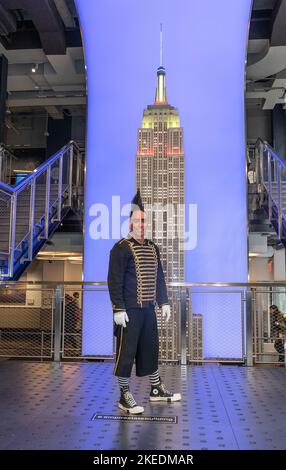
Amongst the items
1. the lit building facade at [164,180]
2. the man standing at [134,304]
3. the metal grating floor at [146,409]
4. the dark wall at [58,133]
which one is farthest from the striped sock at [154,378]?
the dark wall at [58,133]

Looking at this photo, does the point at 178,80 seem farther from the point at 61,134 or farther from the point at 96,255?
the point at 61,134

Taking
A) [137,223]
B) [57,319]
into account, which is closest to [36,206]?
[57,319]

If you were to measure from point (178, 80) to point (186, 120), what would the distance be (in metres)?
0.66

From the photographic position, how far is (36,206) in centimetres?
871

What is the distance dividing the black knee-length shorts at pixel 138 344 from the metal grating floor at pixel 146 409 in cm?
32

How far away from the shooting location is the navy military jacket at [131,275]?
3.80 meters

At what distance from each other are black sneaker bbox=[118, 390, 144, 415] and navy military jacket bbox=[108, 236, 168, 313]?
0.66m

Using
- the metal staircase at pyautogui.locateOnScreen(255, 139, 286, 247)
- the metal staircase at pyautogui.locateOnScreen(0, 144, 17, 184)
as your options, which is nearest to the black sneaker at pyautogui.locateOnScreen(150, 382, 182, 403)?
the metal staircase at pyautogui.locateOnScreen(255, 139, 286, 247)

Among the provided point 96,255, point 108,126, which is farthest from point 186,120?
point 96,255

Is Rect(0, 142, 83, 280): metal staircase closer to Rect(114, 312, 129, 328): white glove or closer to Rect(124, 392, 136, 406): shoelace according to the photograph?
Rect(114, 312, 129, 328): white glove

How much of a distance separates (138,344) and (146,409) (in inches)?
20.1

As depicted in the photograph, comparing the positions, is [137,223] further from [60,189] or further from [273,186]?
[273,186]

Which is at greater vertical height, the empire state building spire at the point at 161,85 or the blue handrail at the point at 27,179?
the empire state building spire at the point at 161,85

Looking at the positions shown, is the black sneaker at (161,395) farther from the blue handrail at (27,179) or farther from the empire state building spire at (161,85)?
the empire state building spire at (161,85)
